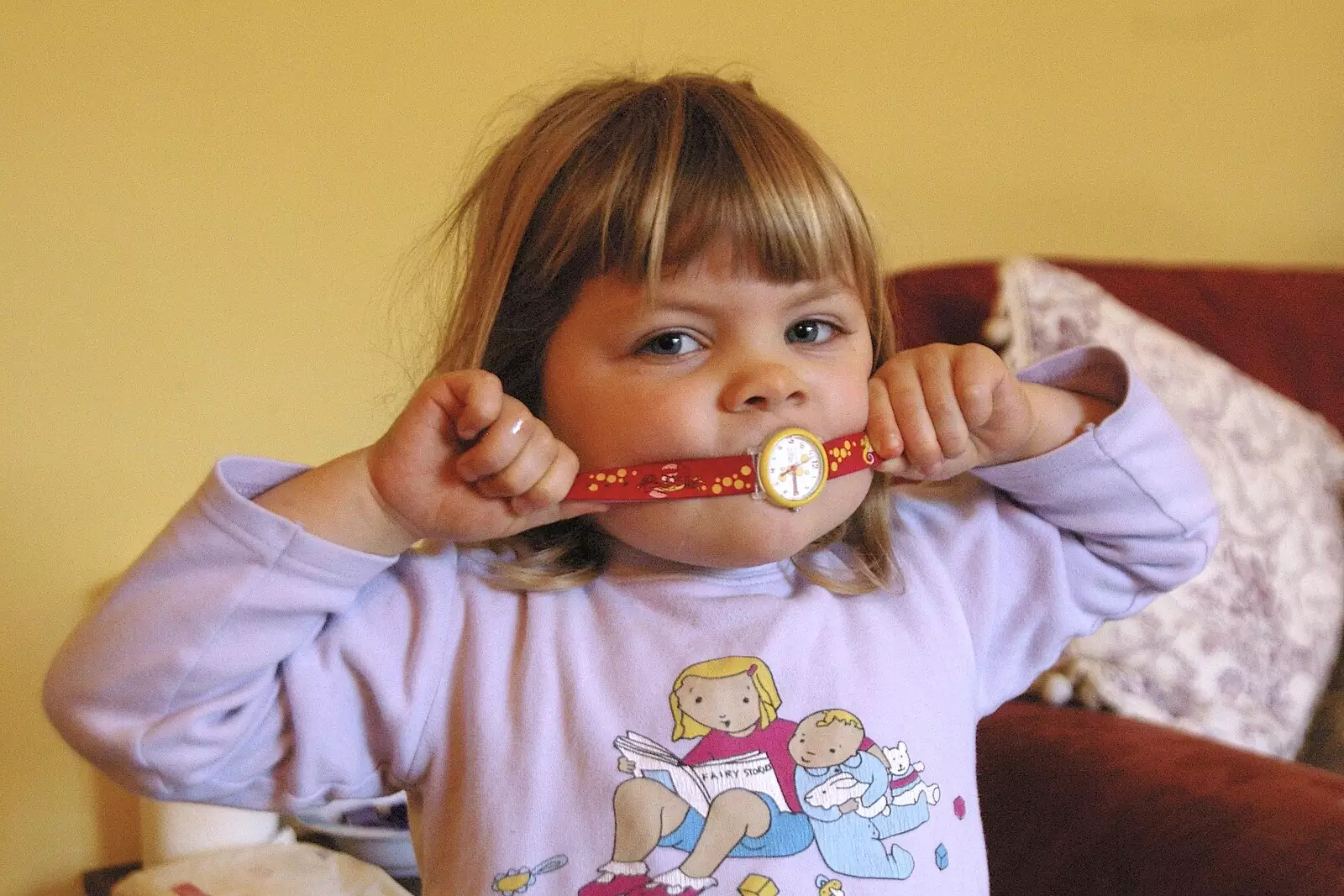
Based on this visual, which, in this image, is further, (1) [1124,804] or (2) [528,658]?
(1) [1124,804]

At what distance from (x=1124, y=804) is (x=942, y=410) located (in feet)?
1.25

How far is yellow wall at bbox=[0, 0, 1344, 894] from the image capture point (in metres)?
1.27

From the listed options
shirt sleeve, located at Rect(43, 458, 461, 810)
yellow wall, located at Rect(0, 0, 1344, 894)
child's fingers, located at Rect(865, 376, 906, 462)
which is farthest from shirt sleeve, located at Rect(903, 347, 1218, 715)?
yellow wall, located at Rect(0, 0, 1344, 894)

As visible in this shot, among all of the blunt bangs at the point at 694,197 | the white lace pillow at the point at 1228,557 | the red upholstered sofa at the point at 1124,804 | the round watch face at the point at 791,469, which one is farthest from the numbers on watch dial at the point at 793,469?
the white lace pillow at the point at 1228,557

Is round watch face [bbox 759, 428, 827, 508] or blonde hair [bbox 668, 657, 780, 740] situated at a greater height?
round watch face [bbox 759, 428, 827, 508]

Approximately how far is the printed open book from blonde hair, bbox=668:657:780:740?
0.08ft

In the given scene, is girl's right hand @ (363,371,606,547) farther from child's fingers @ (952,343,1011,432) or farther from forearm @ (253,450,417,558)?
child's fingers @ (952,343,1011,432)

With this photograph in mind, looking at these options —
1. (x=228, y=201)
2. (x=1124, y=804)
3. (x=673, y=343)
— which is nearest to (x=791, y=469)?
(x=673, y=343)

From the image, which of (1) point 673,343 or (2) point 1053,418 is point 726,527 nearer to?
(1) point 673,343

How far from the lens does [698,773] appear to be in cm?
69

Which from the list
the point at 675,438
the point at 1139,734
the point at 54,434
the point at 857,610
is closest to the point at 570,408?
the point at 675,438

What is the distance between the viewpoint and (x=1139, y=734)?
97 cm

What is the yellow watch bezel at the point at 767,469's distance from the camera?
67cm

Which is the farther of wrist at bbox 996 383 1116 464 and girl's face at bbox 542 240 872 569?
wrist at bbox 996 383 1116 464
